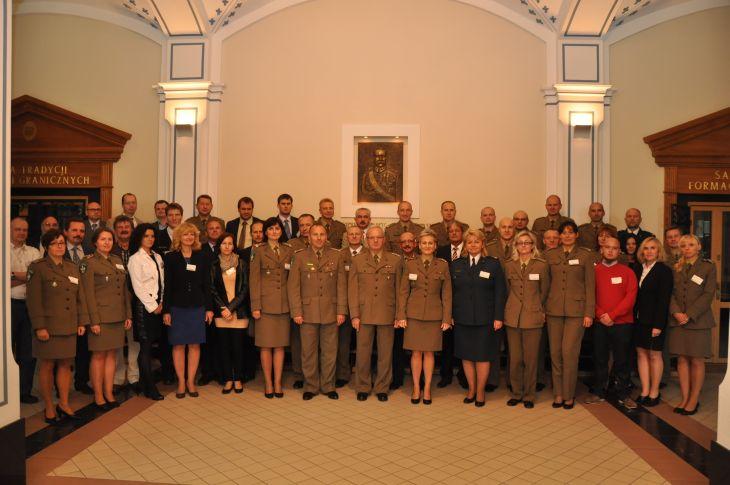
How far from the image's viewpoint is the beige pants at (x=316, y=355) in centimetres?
529

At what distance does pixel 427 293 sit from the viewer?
511 centimetres

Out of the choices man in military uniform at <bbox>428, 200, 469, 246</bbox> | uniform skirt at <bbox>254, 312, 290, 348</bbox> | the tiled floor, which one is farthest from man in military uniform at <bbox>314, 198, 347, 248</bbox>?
the tiled floor

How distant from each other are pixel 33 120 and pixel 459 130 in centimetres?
560

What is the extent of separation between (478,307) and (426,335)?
51cm

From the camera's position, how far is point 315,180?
24.9ft

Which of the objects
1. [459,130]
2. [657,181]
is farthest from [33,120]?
[657,181]

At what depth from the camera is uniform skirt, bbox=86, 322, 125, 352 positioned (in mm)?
4742

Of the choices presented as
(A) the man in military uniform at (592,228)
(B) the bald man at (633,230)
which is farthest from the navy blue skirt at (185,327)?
(B) the bald man at (633,230)

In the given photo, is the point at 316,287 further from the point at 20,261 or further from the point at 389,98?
the point at 389,98

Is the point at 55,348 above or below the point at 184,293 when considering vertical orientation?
below

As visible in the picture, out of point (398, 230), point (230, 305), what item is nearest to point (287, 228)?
point (398, 230)

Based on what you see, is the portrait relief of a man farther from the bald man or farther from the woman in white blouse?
the woman in white blouse

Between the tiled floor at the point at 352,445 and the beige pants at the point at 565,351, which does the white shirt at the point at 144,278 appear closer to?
the tiled floor at the point at 352,445

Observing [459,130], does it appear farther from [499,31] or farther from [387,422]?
[387,422]
